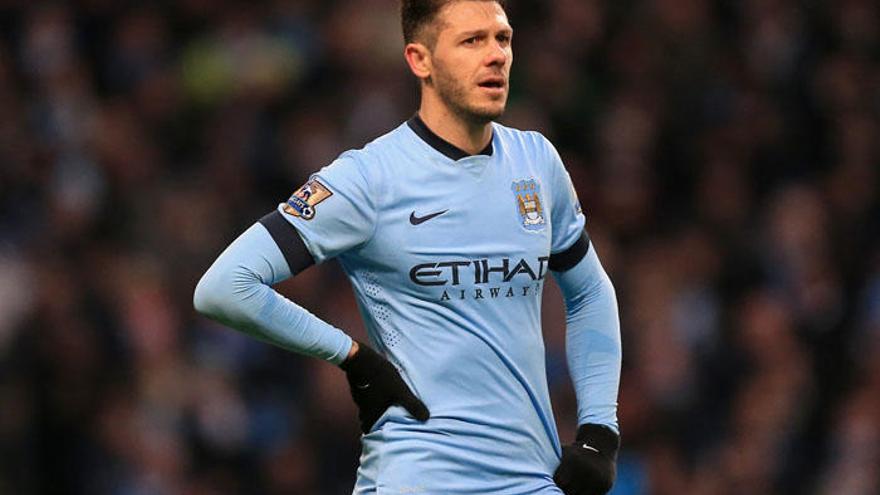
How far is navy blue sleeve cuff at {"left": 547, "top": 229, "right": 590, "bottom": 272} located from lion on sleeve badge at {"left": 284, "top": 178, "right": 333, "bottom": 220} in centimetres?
71

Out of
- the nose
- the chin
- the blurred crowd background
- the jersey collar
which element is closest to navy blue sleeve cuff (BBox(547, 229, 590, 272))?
the jersey collar

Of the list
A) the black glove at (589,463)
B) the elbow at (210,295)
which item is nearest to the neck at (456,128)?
the elbow at (210,295)

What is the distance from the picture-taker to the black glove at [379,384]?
455cm

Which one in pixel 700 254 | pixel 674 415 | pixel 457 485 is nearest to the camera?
pixel 457 485

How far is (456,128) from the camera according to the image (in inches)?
185

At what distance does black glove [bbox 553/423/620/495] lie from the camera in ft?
15.4

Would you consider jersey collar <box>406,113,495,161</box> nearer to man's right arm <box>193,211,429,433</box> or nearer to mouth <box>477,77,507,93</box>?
mouth <box>477,77,507,93</box>

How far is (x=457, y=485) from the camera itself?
178 inches

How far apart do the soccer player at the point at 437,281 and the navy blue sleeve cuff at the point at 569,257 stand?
186 millimetres

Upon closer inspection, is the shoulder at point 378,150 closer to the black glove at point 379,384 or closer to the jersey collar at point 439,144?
the jersey collar at point 439,144

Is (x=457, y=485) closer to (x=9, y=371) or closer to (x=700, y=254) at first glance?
(x=9, y=371)

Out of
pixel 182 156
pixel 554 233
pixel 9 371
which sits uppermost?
pixel 554 233

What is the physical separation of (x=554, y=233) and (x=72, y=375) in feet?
16.5

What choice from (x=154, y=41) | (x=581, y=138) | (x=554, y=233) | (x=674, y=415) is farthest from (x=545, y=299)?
(x=554, y=233)
